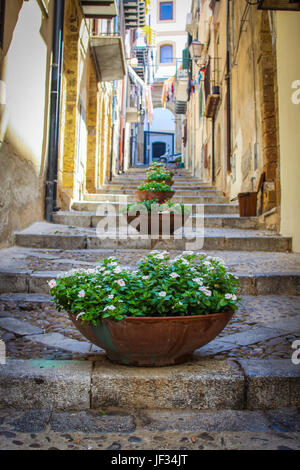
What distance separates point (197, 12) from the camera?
60.9 ft

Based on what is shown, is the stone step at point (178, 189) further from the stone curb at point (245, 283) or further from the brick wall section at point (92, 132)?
the stone curb at point (245, 283)

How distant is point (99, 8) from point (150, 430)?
30.7ft

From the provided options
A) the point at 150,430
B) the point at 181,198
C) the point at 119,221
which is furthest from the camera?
the point at 181,198

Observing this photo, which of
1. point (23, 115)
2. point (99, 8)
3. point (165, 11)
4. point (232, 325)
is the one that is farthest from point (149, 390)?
A: point (165, 11)

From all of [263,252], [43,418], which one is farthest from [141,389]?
[263,252]

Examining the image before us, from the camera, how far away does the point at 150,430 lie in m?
1.74

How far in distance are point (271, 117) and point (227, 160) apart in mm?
3766

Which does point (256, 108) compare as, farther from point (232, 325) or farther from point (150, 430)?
point (150, 430)

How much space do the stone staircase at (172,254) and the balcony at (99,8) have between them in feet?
14.1

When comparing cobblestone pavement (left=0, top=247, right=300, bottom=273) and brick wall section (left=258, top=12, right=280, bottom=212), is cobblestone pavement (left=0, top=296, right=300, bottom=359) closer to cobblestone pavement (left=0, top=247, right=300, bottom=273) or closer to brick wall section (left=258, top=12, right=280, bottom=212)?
cobblestone pavement (left=0, top=247, right=300, bottom=273)

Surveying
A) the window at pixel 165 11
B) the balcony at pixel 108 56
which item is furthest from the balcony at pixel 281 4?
the window at pixel 165 11

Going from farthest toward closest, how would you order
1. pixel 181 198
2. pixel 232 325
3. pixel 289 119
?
pixel 181 198 < pixel 289 119 < pixel 232 325

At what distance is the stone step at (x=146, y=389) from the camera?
1.98 m

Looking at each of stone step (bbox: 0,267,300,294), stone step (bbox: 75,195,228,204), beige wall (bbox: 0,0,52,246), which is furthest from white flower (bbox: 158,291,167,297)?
stone step (bbox: 75,195,228,204)
